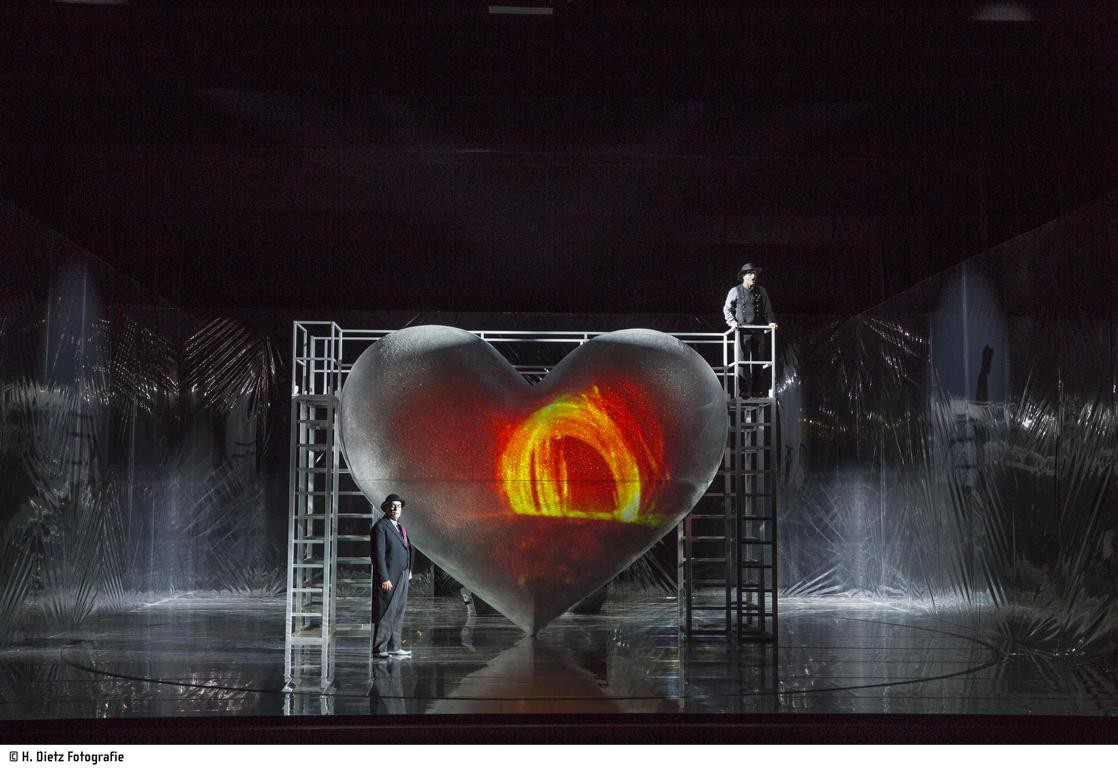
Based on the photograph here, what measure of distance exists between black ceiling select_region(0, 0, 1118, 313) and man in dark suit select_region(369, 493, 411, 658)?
2.79 meters

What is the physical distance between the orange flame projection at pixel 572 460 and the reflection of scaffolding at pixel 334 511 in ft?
2.24

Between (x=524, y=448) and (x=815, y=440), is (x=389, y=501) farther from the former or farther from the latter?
(x=815, y=440)

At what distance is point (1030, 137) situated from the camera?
8078mm

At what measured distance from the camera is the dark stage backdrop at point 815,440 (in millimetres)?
8109

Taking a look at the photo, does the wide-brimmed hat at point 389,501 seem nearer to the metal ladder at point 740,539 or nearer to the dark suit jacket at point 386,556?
the dark suit jacket at point 386,556

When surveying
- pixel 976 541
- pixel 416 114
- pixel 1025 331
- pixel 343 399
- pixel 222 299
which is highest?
pixel 416 114

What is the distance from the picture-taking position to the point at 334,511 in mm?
7473

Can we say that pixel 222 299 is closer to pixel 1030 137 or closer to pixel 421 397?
pixel 421 397

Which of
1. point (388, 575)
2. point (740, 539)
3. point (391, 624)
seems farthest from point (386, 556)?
point (740, 539)

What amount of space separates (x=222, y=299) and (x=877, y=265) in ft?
24.5

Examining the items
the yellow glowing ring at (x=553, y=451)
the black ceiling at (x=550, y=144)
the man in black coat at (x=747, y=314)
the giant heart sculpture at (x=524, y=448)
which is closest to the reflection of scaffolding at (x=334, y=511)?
the man in black coat at (x=747, y=314)

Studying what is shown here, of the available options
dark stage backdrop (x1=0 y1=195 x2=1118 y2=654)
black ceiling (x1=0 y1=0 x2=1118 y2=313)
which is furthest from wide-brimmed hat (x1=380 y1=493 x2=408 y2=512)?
dark stage backdrop (x1=0 y1=195 x2=1118 y2=654)

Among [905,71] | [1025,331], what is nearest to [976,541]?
[1025,331]

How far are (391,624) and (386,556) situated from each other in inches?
24.1
